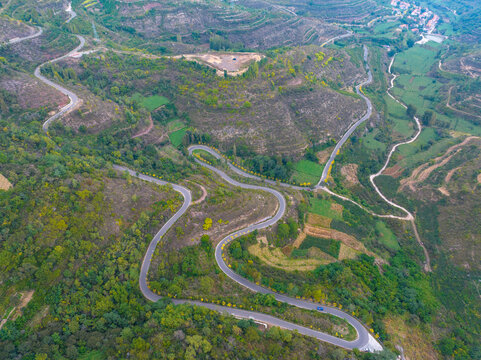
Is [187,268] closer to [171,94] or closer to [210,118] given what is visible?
[210,118]

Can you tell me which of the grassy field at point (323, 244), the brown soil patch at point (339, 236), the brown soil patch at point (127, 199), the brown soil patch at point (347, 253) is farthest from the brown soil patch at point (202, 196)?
the brown soil patch at point (347, 253)

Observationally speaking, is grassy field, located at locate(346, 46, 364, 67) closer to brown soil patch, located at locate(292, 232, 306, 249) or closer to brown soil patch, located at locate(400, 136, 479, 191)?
brown soil patch, located at locate(400, 136, 479, 191)

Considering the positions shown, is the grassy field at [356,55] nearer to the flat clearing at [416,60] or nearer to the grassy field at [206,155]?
the flat clearing at [416,60]

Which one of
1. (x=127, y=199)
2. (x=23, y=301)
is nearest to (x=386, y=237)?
(x=127, y=199)

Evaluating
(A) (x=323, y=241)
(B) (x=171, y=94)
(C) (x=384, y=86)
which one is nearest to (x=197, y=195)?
(A) (x=323, y=241)

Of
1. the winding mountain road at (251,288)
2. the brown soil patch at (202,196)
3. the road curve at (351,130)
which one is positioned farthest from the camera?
the road curve at (351,130)

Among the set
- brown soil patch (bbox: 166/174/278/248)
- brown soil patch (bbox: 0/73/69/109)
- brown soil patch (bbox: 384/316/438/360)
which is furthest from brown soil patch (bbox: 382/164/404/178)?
brown soil patch (bbox: 0/73/69/109)
